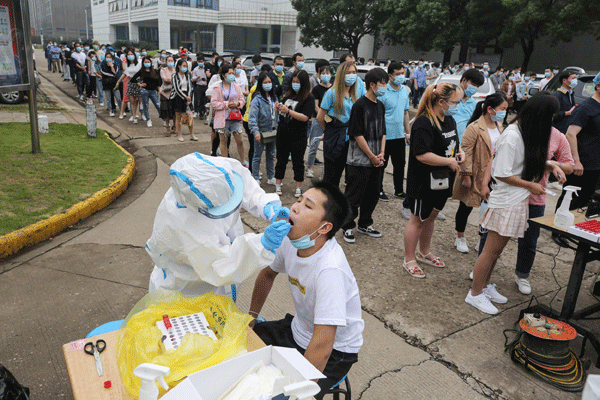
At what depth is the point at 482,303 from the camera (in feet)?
12.0

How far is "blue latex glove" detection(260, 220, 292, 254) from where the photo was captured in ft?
6.10

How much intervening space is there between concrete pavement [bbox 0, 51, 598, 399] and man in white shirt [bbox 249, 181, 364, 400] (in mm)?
813

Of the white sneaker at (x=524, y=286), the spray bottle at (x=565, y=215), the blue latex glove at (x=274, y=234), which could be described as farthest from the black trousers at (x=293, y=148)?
the blue latex glove at (x=274, y=234)

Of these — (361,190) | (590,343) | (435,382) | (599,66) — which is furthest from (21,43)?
(599,66)

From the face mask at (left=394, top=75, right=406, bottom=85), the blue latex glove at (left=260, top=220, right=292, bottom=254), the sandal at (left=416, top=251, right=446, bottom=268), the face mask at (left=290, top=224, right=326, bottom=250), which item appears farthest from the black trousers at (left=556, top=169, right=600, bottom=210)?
Answer: the blue latex glove at (left=260, top=220, right=292, bottom=254)

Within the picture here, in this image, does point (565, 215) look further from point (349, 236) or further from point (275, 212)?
point (275, 212)

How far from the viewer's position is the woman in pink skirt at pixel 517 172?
320 cm

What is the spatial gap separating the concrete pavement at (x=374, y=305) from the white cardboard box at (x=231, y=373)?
1.41m

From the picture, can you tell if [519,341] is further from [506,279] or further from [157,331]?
[157,331]

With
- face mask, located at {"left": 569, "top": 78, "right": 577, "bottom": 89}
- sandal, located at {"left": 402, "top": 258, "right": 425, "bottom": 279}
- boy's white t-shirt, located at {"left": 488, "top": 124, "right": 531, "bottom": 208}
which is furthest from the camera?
face mask, located at {"left": 569, "top": 78, "right": 577, "bottom": 89}

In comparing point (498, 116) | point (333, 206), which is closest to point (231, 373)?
point (333, 206)

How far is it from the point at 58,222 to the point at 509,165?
4.48m

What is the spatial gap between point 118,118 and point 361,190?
915cm

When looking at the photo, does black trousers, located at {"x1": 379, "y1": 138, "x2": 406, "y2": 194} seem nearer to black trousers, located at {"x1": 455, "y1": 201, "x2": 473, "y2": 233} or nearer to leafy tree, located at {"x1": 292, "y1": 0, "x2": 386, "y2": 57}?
black trousers, located at {"x1": 455, "y1": 201, "x2": 473, "y2": 233}
